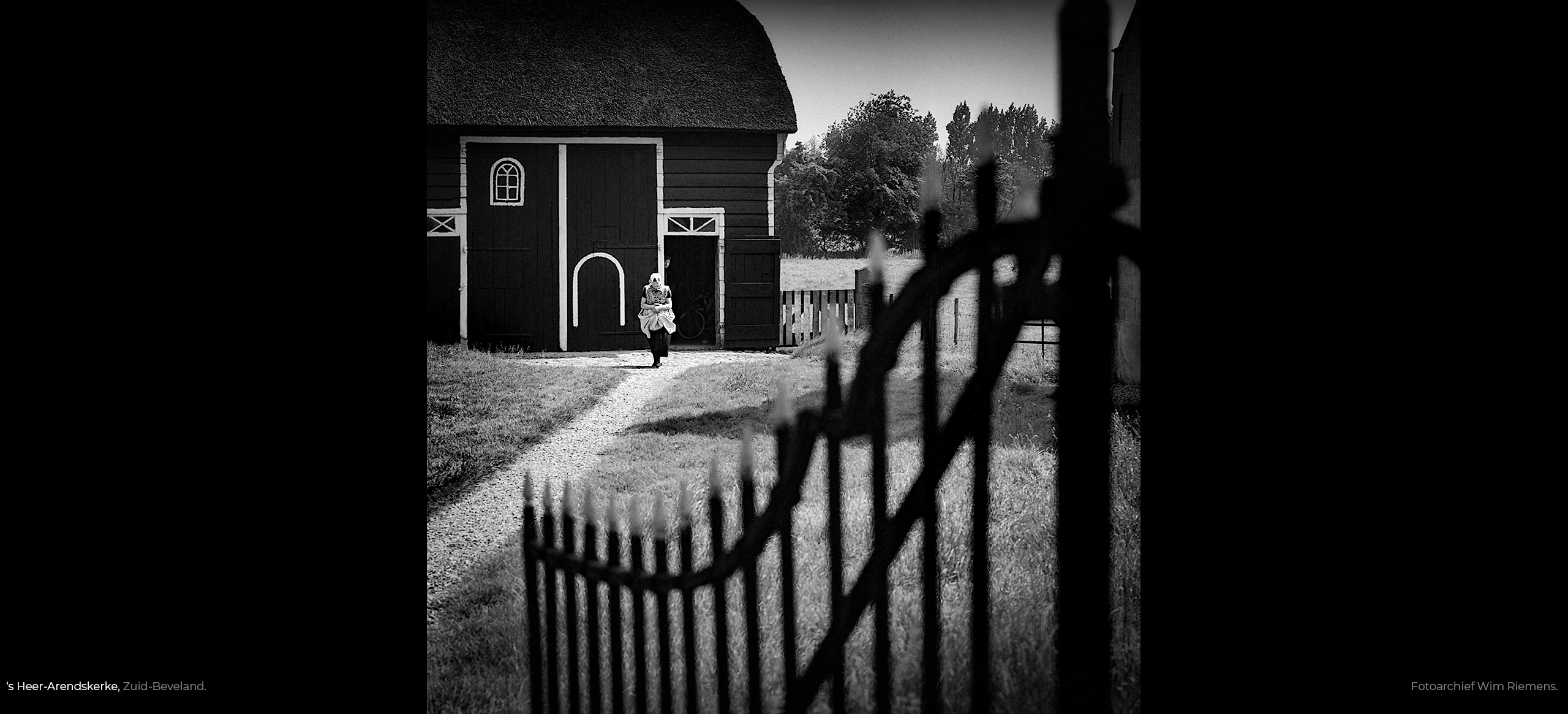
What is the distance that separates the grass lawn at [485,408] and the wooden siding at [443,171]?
44.8 inches

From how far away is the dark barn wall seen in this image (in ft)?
19.5

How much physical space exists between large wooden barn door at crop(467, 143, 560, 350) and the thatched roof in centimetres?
27

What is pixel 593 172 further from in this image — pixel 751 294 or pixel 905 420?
pixel 905 420

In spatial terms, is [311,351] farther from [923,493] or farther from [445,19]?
[445,19]

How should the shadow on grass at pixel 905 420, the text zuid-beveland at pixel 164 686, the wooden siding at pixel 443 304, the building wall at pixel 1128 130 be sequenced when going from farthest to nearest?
the wooden siding at pixel 443 304
the shadow on grass at pixel 905 420
the building wall at pixel 1128 130
the text zuid-beveland at pixel 164 686

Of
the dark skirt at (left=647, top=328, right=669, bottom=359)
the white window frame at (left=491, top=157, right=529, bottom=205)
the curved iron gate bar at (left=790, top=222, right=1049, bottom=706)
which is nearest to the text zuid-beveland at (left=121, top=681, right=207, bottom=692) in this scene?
the curved iron gate bar at (left=790, top=222, right=1049, bottom=706)

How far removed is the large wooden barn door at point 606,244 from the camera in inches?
205

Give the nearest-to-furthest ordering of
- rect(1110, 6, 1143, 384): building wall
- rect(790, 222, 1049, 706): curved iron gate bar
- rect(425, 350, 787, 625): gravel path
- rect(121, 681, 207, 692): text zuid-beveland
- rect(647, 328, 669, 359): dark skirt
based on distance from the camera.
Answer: rect(790, 222, 1049, 706): curved iron gate bar
rect(121, 681, 207, 692): text zuid-beveland
rect(425, 350, 787, 625): gravel path
rect(1110, 6, 1143, 384): building wall
rect(647, 328, 669, 359): dark skirt

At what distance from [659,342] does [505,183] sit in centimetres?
178

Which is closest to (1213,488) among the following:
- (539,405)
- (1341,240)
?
(1341,240)

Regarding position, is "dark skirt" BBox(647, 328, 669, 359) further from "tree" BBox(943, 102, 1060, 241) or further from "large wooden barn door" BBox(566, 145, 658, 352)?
"tree" BBox(943, 102, 1060, 241)

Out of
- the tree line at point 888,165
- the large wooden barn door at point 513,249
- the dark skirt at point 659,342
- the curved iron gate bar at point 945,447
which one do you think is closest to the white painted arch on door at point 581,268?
the large wooden barn door at point 513,249

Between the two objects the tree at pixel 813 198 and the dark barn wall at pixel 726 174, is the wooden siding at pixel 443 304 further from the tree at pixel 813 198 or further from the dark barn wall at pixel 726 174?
the tree at pixel 813 198

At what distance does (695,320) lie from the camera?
18.4ft
